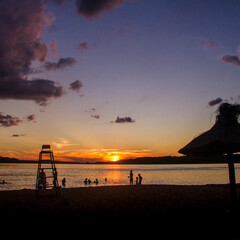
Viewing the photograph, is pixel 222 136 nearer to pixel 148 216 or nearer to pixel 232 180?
pixel 232 180

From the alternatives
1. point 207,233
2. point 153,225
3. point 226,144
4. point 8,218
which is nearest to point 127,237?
point 153,225

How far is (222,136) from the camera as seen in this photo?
1035 cm

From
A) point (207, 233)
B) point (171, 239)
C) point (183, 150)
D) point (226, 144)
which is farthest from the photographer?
point (183, 150)

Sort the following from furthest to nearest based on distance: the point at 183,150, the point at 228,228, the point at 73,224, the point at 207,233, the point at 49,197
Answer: the point at 49,197, the point at 183,150, the point at 73,224, the point at 228,228, the point at 207,233

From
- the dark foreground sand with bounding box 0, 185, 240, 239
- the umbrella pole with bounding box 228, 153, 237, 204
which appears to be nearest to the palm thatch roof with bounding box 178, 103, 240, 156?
the umbrella pole with bounding box 228, 153, 237, 204

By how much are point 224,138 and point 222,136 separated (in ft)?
0.39

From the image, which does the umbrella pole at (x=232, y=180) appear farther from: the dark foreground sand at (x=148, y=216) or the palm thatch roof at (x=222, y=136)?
the palm thatch roof at (x=222, y=136)

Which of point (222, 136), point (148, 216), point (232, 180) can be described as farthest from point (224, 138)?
point (148, 216)

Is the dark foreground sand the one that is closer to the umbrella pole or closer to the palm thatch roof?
the umbrella pole

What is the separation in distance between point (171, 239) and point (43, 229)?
3827mm

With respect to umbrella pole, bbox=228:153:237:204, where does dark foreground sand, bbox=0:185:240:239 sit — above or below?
below

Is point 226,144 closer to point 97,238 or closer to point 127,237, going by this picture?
point 127,237

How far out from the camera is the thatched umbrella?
33.8ft

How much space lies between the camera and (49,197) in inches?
614
